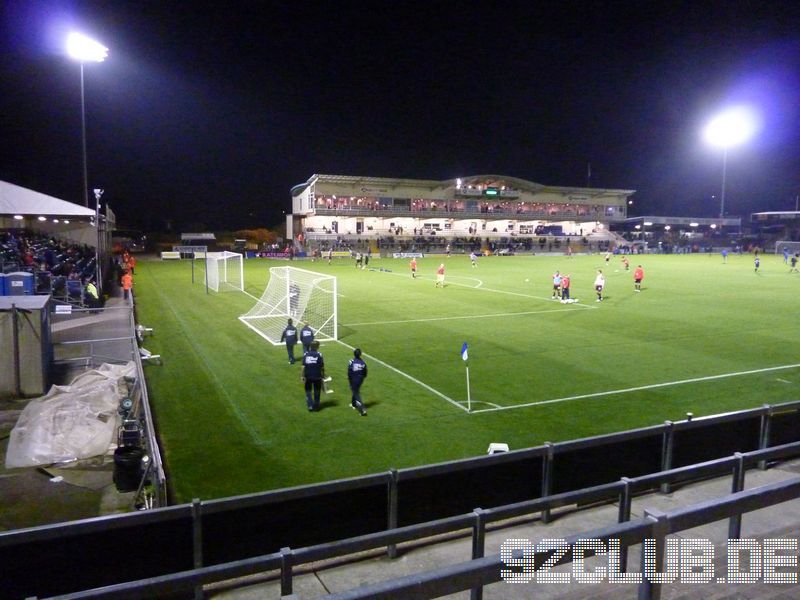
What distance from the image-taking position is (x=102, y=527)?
17.3 feet

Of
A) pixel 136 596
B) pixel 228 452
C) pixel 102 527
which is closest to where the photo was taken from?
pixel 136 596

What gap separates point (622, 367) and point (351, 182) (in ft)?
239

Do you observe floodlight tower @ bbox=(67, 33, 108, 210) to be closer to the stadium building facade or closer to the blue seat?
the blue seat

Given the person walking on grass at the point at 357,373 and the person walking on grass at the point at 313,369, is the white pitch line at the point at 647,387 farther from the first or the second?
the person walking on grass at the point at 313,369

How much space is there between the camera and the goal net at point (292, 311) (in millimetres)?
22141

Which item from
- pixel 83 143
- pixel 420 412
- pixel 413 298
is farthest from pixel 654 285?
pixel 83 143

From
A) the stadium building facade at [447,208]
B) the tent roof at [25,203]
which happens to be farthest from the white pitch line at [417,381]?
the stadium building facade at [447,208]

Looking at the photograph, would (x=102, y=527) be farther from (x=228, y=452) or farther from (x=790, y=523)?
(x=790, y=523)

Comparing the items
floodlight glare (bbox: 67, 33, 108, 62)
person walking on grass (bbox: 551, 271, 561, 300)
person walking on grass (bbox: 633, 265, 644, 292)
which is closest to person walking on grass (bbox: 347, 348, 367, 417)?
person walking on grass (bbox: 551, 271, 561, 300)

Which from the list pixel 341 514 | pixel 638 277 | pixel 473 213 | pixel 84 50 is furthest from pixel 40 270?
pixel 473 213

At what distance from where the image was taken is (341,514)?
21.0ft

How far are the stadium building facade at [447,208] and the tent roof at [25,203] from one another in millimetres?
64576

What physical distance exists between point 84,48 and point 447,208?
2751 inches

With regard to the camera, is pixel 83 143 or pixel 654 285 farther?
pixel 654 285
